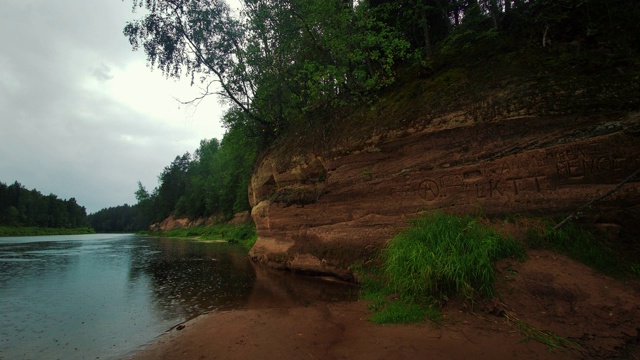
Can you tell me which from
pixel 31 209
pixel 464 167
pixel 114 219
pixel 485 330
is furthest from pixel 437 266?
pixel 114 219

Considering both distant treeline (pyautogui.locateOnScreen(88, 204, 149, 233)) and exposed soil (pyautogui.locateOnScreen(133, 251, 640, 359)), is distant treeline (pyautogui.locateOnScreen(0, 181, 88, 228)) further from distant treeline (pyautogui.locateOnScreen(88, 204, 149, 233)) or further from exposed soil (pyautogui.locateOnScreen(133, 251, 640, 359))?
exposed soil (pyautogui.locateOnScreen(133, 251, 640, 359))

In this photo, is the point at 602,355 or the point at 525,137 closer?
the point at 602,355

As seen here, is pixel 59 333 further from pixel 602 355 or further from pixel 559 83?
pixel 559 83

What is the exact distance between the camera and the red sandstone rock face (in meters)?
5.71

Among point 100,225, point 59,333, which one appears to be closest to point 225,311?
point 59,333

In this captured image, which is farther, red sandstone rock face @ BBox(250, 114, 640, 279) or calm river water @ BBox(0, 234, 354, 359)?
red sandstone rock face @ BBox(250, 114, 640, 279)

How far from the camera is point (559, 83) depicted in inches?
260

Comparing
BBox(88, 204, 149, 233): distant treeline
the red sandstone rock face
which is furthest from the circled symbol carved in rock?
BBox(88, 204, 149, 233): distant treeline

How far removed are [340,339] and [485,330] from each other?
214 cm

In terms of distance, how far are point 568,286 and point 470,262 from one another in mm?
1401

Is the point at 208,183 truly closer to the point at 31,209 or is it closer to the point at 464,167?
the point at 464,167

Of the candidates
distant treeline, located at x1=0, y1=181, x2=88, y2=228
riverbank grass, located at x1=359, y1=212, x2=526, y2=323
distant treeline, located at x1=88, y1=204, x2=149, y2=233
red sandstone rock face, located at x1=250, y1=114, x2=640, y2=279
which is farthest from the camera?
distant treeline, located at x1=88, y1=204, x2=149, y2=233

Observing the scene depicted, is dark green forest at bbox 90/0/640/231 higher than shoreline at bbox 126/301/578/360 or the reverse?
higher

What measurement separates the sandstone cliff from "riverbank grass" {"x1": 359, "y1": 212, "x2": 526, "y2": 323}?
A: 1091mm
